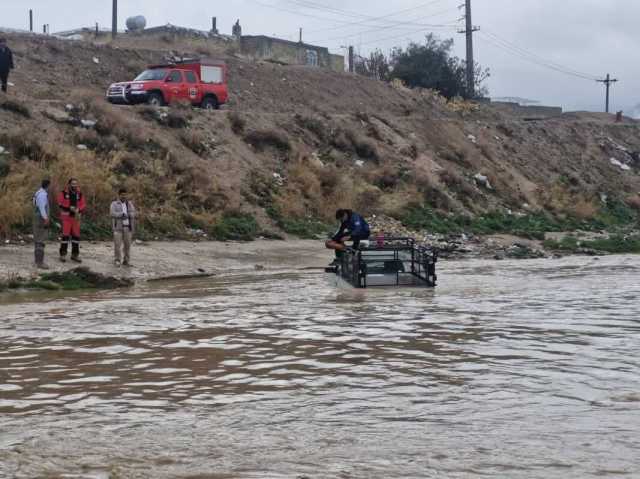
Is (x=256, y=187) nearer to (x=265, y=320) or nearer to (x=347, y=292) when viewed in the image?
(x=347, y=292)

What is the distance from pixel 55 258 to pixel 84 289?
6.23 feet

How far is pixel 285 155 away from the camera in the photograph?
122 ft

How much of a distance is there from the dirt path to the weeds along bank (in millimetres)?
1228

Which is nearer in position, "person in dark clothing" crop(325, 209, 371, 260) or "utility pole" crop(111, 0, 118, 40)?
"person in dark clothing" crop(325, 209, 371, 260)

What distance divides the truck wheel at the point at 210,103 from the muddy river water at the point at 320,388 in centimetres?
2258

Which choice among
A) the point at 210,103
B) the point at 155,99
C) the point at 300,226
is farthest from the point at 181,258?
the point at 210,103

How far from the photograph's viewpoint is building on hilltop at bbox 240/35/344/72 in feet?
221

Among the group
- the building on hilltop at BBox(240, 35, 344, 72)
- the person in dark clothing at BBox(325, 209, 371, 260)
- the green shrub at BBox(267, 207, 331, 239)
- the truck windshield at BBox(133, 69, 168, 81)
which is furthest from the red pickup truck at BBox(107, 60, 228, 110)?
the building on hilltop at BBox(240, 35, 344, 72)

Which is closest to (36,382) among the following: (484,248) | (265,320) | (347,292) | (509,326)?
(265,320)

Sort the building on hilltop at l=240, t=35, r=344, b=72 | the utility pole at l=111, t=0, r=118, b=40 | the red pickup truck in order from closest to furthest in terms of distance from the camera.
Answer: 1. the red pickup truck
2. the utility pole at l=111, t=0, r=118, b=40
3. the building on hilltop at l=240, t=35, r=344, b=72

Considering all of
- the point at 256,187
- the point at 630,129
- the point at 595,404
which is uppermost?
the point at 630,129

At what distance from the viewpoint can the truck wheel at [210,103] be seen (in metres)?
39.1

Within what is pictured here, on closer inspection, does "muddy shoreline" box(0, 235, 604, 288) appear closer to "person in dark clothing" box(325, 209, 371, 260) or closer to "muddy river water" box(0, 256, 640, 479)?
"muddy river water" box(0, 256, 640, 479)

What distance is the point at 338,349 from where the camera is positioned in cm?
1214
